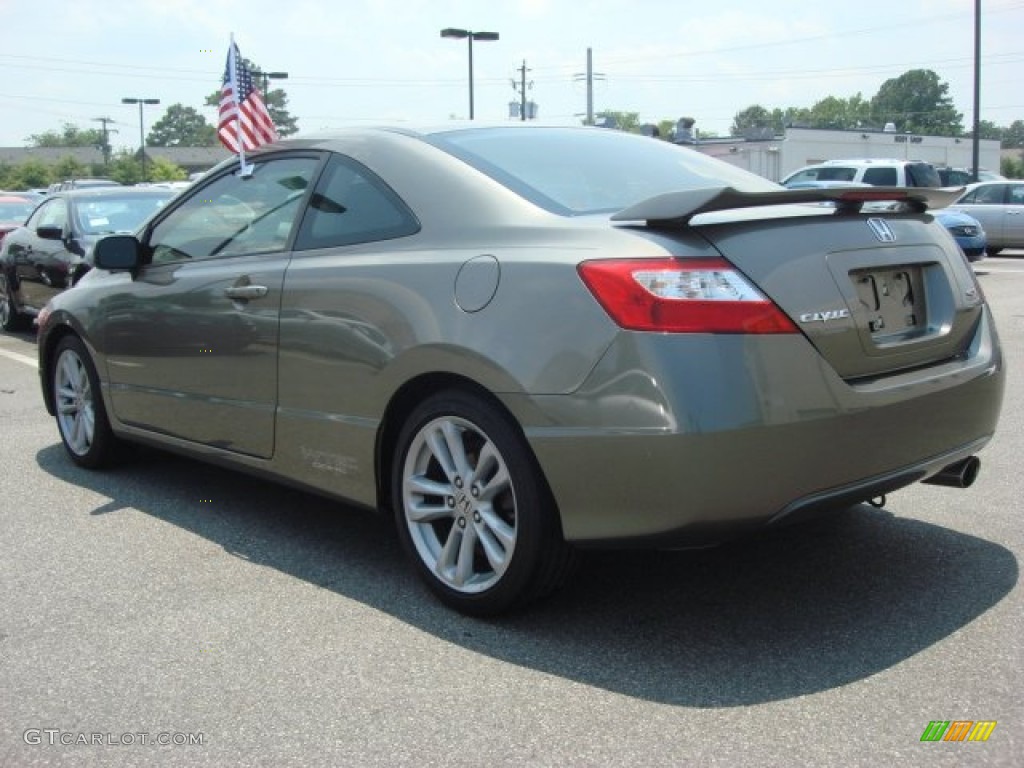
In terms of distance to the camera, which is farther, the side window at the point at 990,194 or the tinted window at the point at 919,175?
the side window at the point at 990,194

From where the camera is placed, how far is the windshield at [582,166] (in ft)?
12.1

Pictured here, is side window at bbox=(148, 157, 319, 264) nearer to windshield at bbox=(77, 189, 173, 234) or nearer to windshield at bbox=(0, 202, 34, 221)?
windshield at bbox=(77, 189, 173, 234)

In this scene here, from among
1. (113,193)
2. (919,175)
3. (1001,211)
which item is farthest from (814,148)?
(113,193)

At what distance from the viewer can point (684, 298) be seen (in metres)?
3.04

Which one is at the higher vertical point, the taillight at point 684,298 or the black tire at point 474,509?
the taillight at point 684,298

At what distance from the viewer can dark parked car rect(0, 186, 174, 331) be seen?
1099 centimetres

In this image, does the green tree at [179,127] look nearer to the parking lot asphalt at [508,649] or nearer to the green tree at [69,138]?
the green tree at [69,138]

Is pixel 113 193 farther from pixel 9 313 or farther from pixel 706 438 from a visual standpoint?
pixel 706 438

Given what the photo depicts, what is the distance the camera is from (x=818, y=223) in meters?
3.37

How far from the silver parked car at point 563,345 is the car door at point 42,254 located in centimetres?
713

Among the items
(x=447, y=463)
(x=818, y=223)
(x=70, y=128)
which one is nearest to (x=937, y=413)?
(x=818, y=223)

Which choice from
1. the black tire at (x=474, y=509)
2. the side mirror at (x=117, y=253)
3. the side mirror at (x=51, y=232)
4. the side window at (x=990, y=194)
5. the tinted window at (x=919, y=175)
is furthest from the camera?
the side window at (x=990, y=194)

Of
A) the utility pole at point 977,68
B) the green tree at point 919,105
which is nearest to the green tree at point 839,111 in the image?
the green tree at point 919,105

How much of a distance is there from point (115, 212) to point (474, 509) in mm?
9141
